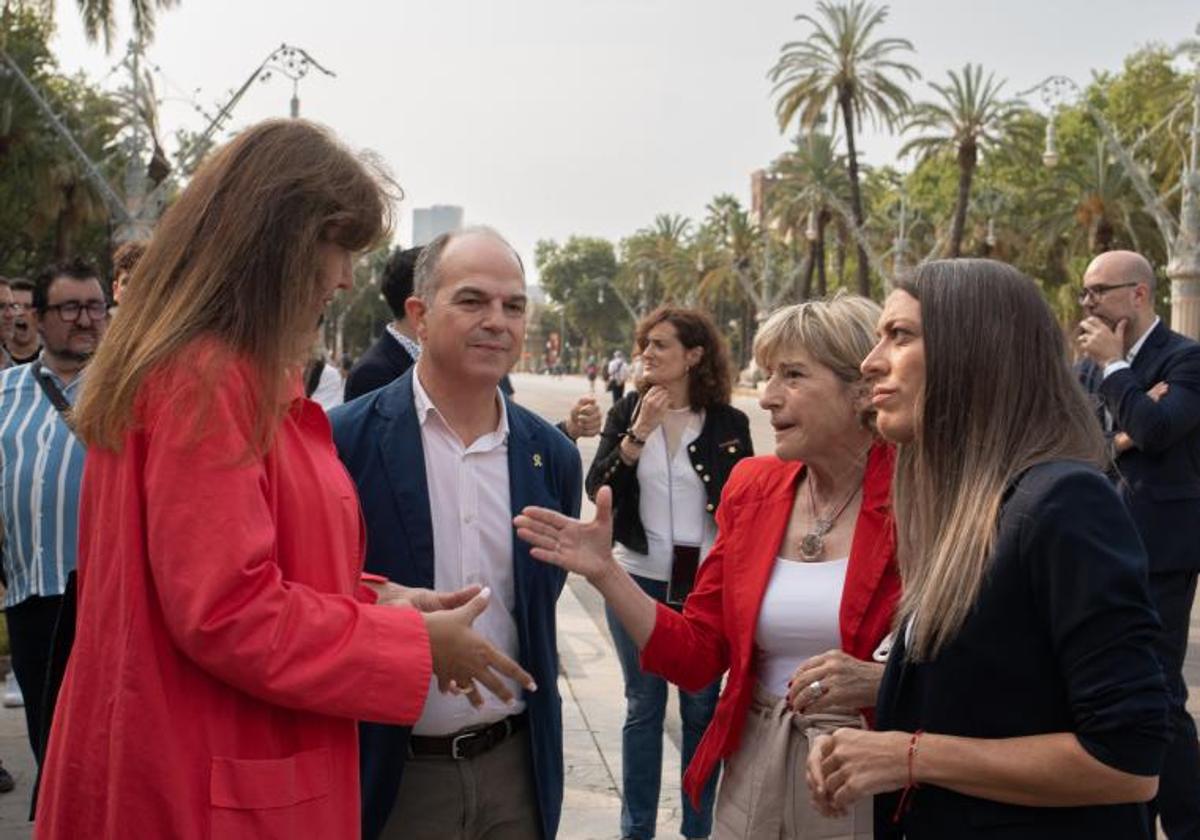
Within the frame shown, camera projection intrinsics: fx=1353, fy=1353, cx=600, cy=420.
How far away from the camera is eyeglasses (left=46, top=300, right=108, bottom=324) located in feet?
16.0

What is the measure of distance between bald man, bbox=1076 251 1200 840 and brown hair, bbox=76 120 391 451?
A: 157 inches

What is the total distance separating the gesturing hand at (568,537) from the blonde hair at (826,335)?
65 centimetres

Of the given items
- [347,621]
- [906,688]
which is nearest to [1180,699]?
[906,688]

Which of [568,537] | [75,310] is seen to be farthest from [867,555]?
[75,310]

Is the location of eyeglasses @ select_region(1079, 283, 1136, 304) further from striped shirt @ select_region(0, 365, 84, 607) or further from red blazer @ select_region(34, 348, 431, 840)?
red blazer @ select_region(34, 348, 431, 840)

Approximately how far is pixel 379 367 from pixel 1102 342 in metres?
2.98

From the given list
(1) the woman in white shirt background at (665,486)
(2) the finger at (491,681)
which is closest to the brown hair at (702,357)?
(1) the woman in white shirt background at (665,486)

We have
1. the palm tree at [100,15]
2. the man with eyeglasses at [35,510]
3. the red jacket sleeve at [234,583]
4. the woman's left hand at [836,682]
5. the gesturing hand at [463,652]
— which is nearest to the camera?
the red jacket sleeve at [234,583]

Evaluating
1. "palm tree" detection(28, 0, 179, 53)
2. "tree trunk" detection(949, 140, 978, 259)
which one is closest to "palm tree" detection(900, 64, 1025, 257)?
"tree trunk" detection(949, 140, 978, 259)

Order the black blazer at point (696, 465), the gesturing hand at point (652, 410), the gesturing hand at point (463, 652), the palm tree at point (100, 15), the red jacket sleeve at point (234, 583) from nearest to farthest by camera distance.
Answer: the red jacket sleeve at point (234, 583) < the gesturing hand at point (463, 652) < the gesturing hand at point (652, 410) < the black blazer at point (696, 465) < the palm tree at point (100, 15)

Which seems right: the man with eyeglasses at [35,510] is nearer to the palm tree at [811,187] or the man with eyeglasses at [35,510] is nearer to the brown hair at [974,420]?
the brown hair at [974,420]

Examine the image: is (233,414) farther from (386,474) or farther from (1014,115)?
A: (1014,115)

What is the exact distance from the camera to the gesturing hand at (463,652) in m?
2.42

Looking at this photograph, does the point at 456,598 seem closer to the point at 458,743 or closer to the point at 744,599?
the point at 458,743
